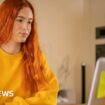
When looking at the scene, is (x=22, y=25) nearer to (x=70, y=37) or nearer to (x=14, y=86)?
(x=14, y=86)

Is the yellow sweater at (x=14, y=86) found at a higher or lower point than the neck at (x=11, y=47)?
lower

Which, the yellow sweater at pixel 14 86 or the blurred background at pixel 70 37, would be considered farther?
the blurred background at pixel 70 37

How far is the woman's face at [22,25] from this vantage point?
114cm

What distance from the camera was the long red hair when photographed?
3.73 ft

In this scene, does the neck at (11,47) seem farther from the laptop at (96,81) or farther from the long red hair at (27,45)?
the laptop at (96,81)

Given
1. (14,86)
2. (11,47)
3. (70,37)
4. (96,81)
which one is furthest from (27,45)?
(70,37)

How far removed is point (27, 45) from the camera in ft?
3.88

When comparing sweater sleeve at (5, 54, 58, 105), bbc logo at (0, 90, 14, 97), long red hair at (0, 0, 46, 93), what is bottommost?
sweater sleeve at (5, 54, 58, 105)

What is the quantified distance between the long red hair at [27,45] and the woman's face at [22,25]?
2cm

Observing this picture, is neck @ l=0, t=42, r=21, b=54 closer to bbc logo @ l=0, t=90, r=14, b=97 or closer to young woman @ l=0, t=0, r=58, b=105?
young woman @ l=0, t=0, r=58, b=105

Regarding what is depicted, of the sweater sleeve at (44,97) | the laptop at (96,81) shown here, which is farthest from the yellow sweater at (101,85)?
the sweater sleeve at (44,97)

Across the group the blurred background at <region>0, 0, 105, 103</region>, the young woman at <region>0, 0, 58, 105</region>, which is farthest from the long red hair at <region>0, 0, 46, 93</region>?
the blurred background at <region>0, 0, 105, 103</region>

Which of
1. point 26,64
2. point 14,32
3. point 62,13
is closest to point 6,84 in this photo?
point 26,64

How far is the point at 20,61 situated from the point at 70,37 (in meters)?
2.27
